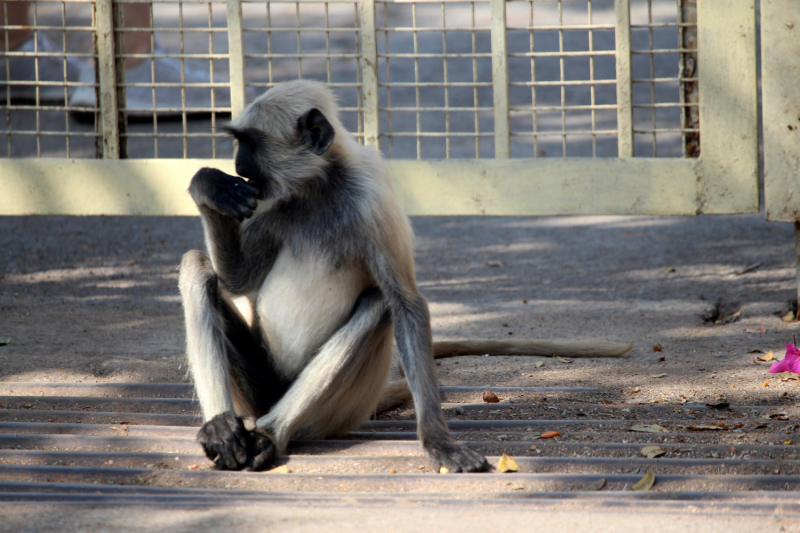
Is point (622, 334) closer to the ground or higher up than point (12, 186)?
closer to the ground

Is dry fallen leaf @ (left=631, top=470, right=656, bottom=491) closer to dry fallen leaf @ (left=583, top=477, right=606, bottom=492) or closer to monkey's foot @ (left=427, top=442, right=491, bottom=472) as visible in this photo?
dry fallen leaf @ (left=583, top=477, right=606, bottom=492)

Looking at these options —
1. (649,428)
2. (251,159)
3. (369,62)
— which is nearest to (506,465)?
(649,428)

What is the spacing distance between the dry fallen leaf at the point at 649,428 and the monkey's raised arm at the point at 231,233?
154cm

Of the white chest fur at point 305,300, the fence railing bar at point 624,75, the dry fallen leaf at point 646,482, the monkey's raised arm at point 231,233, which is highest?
the fence railing bar at point 624,75

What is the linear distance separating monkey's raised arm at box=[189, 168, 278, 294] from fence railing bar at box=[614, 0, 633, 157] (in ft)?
7.58

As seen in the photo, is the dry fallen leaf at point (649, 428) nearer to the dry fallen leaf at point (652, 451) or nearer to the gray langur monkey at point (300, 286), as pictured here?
the dry fallen leaf at point (652, 451)

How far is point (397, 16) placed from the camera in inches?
575

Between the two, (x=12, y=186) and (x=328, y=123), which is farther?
(x=12, y=186)

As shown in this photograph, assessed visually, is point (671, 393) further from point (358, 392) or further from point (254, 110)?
point (254, 110)

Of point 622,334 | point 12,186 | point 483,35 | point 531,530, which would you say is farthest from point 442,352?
point 483,35

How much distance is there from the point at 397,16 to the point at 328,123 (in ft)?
39.8

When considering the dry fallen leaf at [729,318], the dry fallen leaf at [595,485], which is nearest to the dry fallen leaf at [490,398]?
the dry fallen leaf at [595,485]

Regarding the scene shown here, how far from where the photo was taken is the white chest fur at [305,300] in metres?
3.09

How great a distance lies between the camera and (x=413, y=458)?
289 cm
